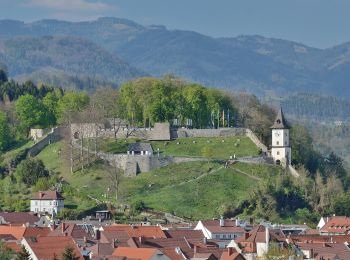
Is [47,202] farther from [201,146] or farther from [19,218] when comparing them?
[201,146]

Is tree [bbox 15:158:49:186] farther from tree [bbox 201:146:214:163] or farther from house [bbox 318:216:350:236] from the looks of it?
house [bbox 318:216:350:236]

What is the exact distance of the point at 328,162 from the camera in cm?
12912

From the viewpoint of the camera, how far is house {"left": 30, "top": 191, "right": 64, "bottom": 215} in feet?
343

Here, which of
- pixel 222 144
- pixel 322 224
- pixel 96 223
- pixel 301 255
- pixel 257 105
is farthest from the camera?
pixel 257 105

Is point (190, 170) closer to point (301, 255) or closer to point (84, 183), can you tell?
point (84, 183)

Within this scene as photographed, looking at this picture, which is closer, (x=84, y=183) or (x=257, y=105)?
(x=84, y=183)

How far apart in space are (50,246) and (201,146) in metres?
47.2

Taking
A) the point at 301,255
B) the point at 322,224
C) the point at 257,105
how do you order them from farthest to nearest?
the point at 257,105 → the point at 322,224 → the point at 301,255

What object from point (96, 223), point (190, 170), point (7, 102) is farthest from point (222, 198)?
point (7, 102)

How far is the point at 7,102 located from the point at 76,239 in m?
63.1

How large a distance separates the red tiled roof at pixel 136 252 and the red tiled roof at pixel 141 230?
838cm

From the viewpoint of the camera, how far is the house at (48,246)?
73.2m

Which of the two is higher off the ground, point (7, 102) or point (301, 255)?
point (7, 102)

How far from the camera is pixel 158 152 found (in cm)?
11931
